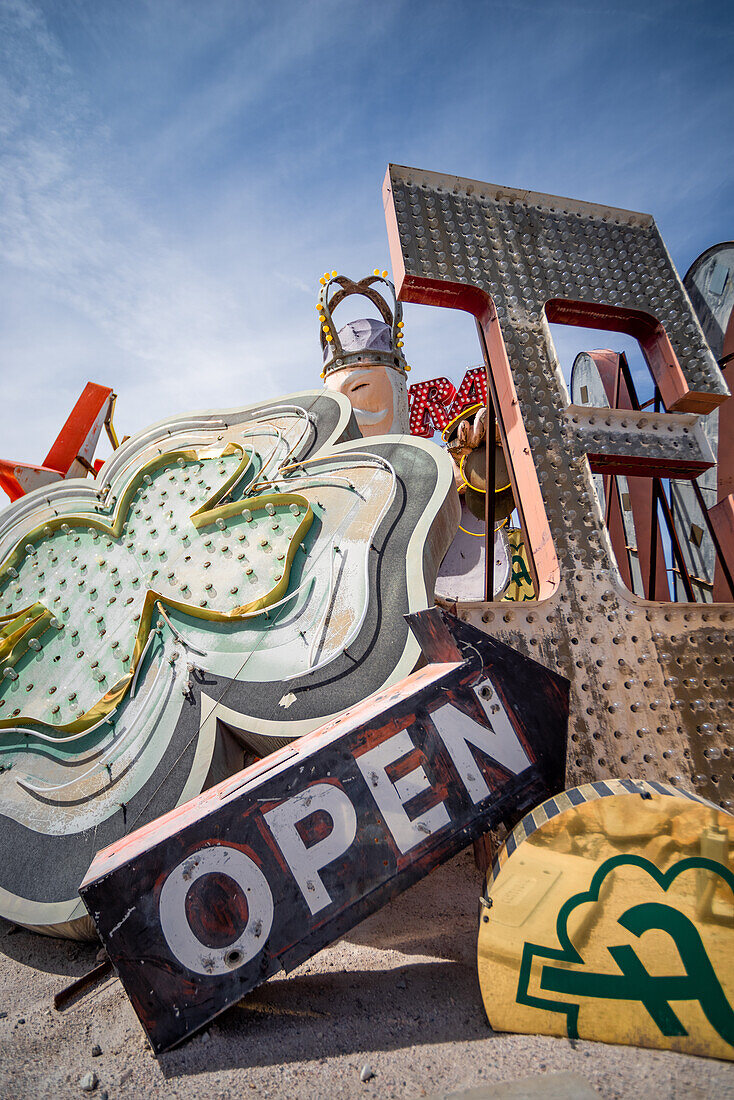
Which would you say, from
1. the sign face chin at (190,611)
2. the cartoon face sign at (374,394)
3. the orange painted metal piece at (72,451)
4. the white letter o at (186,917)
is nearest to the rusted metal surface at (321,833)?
the white letter o at (186,917)

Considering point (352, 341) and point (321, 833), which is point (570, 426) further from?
point (352, 341)

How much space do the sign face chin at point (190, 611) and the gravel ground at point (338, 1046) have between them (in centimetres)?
75

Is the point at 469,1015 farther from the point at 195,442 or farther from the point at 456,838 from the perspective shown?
the point at 195,442

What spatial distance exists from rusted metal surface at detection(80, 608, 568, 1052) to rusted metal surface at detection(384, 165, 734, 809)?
0.86m

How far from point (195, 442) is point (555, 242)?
3.30 metres

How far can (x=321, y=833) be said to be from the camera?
6.57 feet

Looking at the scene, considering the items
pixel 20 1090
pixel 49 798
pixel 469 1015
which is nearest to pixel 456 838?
pixel 469 1015

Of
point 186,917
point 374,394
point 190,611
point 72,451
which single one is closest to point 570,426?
point 190,611

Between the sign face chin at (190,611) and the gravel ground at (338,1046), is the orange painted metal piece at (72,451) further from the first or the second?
the gravel ground at (338,1046)

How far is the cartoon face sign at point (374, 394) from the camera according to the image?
7.75 m

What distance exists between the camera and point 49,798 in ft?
10.2

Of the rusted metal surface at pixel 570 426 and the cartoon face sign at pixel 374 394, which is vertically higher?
the cartoon face sign at pixel 374 394

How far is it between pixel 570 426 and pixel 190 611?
9.03ft

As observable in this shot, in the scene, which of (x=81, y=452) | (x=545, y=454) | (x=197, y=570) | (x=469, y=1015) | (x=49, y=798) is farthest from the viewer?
(x=81, y=452)
